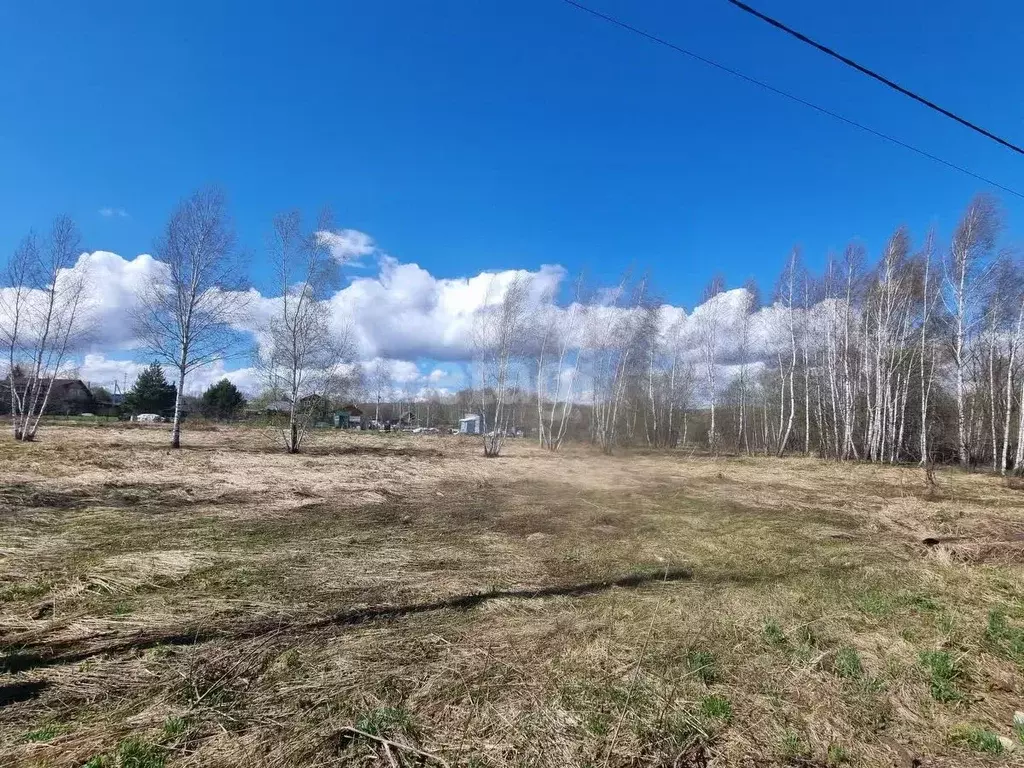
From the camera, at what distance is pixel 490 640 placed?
157 inches

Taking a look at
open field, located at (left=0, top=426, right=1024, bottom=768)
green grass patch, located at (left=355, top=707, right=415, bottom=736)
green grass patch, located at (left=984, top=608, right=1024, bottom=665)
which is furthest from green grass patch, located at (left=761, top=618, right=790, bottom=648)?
green grass patch, located at (left=355, top=707, right=415, bottom=736)

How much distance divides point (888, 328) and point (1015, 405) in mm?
6444

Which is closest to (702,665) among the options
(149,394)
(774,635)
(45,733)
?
(774,635)

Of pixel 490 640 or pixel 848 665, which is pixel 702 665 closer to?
pixel 848 665

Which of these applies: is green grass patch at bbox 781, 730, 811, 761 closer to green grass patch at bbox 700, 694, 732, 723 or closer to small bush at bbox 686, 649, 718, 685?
green grass patch at bbox 700, 694, 732, 723

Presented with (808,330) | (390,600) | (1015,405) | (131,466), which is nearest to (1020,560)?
(390,600)

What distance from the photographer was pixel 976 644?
4.15m

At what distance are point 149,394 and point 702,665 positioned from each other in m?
61.8

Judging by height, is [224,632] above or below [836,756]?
below

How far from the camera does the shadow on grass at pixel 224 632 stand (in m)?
3.38

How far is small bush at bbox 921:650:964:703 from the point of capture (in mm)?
3334

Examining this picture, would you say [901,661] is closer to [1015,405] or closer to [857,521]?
[857,521]

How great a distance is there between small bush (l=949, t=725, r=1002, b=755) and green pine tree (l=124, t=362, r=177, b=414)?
62211 mm

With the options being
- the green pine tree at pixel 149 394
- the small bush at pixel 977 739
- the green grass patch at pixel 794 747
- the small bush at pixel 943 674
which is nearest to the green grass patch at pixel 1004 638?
the small bush at pixel 943 674
